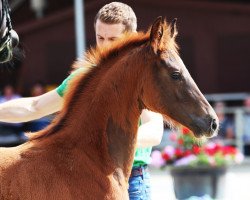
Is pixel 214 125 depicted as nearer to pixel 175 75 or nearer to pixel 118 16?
pixel 175 75

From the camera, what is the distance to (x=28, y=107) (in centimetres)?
425

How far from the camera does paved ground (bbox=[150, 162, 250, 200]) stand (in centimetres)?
938

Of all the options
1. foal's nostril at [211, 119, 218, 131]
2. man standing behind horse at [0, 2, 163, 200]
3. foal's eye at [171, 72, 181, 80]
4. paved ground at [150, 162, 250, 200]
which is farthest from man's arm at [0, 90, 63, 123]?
paved ground at [150, 162, 250, 200]

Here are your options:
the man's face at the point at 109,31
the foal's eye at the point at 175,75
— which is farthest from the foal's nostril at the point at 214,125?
the man's face at the point at 109,31

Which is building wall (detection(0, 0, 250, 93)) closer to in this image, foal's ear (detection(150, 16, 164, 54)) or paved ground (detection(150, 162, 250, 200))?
paved ground (detection(150, 162, 250, 200))

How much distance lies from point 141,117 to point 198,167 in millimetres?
3844

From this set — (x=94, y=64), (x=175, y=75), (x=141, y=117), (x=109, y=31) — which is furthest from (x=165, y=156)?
(x=175, y=75)

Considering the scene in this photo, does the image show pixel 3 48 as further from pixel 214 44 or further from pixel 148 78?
pixel 214 44

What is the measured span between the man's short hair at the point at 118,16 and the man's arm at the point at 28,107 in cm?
53

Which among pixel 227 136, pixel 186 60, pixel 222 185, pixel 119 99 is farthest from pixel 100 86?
pixel 186 60

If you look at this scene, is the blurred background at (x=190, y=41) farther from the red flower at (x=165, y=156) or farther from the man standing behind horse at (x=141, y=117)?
the man standing behind horse at (x=141, y=117)

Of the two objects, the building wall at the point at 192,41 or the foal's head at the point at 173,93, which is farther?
the building wall at the point at 192,41

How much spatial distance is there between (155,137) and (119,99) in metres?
0.40

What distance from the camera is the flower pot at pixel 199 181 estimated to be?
7.93 meters
